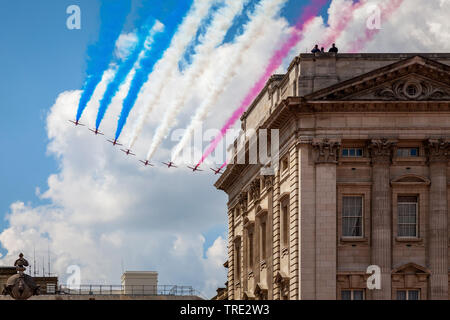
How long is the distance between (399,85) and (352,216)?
9.98 meters

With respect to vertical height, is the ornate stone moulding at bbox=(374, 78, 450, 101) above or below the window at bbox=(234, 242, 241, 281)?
above

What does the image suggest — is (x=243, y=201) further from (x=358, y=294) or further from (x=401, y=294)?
(x=401, y=294)

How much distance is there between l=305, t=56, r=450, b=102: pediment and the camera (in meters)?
105

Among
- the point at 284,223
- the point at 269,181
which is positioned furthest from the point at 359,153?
the point at 269,181

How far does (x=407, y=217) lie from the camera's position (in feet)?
346

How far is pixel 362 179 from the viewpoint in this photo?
10531cm

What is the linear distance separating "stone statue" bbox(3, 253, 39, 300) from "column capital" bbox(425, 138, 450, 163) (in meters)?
45.9

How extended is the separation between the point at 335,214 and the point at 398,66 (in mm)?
11420

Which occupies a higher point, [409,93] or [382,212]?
[409,93]

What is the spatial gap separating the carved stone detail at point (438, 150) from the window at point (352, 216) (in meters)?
5.89

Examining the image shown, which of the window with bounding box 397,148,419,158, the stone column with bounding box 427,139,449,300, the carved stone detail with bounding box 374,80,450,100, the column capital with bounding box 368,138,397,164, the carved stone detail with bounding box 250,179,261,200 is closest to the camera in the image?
the stone column with bounding box 427,139,449,300

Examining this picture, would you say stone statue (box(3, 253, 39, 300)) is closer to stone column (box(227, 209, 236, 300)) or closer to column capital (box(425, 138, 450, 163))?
stone column (box(227, 209, 236, 300))

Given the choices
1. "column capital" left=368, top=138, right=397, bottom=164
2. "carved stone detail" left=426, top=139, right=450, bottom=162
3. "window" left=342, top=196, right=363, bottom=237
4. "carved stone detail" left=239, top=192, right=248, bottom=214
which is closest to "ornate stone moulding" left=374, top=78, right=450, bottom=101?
"column capital" left=368, top=138, right=397, bottom=164
